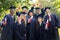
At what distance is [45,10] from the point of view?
12508mm

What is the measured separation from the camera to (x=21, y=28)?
11523 mm

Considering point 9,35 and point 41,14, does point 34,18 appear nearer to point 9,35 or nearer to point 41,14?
point 41,14

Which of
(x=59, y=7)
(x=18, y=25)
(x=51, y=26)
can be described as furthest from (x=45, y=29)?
(x=59, y=7)

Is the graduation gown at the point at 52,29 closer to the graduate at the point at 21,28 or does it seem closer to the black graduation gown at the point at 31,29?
the black graduation gown at the point at 31,29

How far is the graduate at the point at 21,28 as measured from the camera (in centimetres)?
1144

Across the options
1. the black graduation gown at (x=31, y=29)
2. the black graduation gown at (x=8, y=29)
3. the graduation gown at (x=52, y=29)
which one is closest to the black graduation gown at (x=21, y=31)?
the black graduation gown at (x=8, y=29)

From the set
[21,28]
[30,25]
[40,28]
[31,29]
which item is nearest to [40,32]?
[40,28]

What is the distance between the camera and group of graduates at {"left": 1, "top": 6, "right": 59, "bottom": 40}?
37.8 feet

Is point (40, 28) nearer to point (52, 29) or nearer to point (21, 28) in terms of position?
point (52, 29)

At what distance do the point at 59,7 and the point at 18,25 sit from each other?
1535cm

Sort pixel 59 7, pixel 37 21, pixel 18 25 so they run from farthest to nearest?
pixel 59 7 < pixel 37 21 < pixel 18 25

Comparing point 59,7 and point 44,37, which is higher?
point 59,7

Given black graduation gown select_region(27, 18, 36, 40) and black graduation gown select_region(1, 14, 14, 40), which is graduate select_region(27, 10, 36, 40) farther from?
black graduation gown select_region(1, 14, 14, 40)

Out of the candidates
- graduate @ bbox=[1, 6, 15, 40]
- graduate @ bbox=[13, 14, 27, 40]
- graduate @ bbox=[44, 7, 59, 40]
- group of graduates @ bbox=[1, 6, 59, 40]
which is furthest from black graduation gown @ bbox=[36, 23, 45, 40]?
graduate @ bbox=[1, 6, 15, 40]
